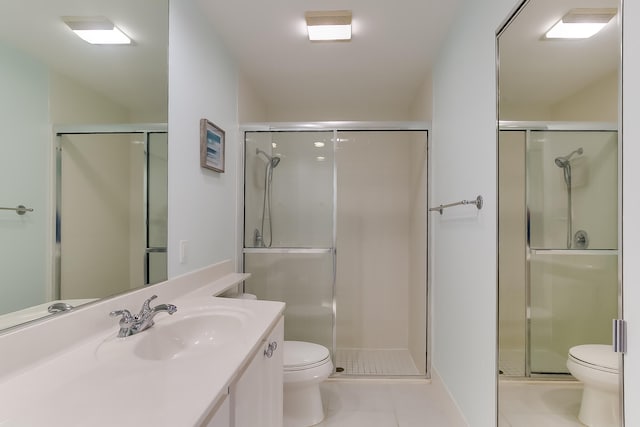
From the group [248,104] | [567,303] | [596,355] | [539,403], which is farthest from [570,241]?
[248,104]

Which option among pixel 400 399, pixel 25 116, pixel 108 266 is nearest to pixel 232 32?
pixel 25 116

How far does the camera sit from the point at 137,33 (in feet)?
4.30

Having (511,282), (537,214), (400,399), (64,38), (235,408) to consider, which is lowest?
(400,399)

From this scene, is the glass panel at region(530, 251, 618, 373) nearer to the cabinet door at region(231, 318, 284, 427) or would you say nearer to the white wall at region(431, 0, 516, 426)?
the white wall at region(431, 0, 516, 426)

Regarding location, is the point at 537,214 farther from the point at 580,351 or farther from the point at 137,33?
the point at 137,33

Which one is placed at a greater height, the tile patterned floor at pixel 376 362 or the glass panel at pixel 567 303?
the glass panel at pixel 567 303

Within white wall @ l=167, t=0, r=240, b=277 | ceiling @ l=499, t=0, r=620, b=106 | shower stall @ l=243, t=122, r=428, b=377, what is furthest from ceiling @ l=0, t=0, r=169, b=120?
ceiling @ l=499, t=0, r=620, b=106

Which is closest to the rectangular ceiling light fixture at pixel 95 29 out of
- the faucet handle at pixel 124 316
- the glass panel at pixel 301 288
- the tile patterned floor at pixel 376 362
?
the faucet handle at pixel 124 316

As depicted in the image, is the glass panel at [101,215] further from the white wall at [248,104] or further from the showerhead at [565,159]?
the showerhead at [565,159]

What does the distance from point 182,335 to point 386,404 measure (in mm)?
1571

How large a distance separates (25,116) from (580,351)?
5.46 ft
